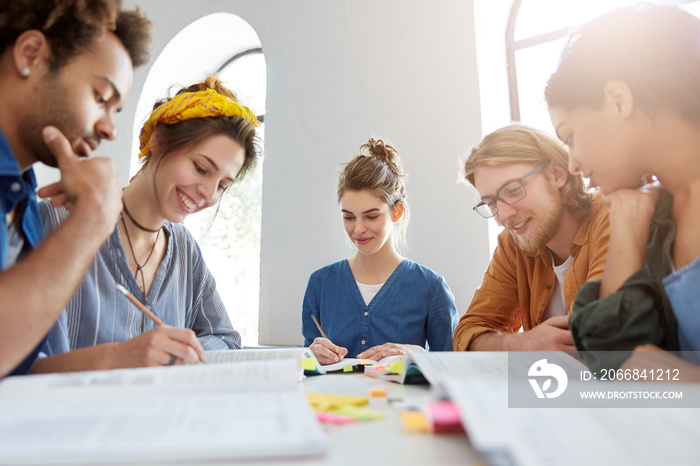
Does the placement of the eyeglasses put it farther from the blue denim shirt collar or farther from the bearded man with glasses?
the blue denim shirt collar

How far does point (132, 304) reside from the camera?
4.29ft

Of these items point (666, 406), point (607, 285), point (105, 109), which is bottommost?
point (666, 406)

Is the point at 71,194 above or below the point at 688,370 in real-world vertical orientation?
above

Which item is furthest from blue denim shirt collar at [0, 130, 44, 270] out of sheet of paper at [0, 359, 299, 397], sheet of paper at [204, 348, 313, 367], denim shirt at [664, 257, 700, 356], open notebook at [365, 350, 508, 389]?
denim shirt at [664, 257, 700, 356]

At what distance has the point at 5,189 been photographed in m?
0.89

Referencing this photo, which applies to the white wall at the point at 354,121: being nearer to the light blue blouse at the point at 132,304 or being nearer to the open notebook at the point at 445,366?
the light blue blouse at the point at 132,304

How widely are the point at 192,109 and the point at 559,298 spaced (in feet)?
4.16

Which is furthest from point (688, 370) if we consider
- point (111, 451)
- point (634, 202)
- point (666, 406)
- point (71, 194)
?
point (71, 194)

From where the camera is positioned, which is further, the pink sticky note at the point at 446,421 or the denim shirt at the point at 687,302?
the denim shirt at the point at 687,302

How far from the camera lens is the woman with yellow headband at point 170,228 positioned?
125 cm

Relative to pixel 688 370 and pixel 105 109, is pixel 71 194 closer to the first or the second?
pixel 105 109

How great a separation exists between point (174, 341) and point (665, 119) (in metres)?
1.02

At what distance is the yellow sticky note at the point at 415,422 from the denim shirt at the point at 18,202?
27.9 inches

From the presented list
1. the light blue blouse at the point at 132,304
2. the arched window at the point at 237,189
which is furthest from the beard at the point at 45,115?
the arched window at the point at 237,189
